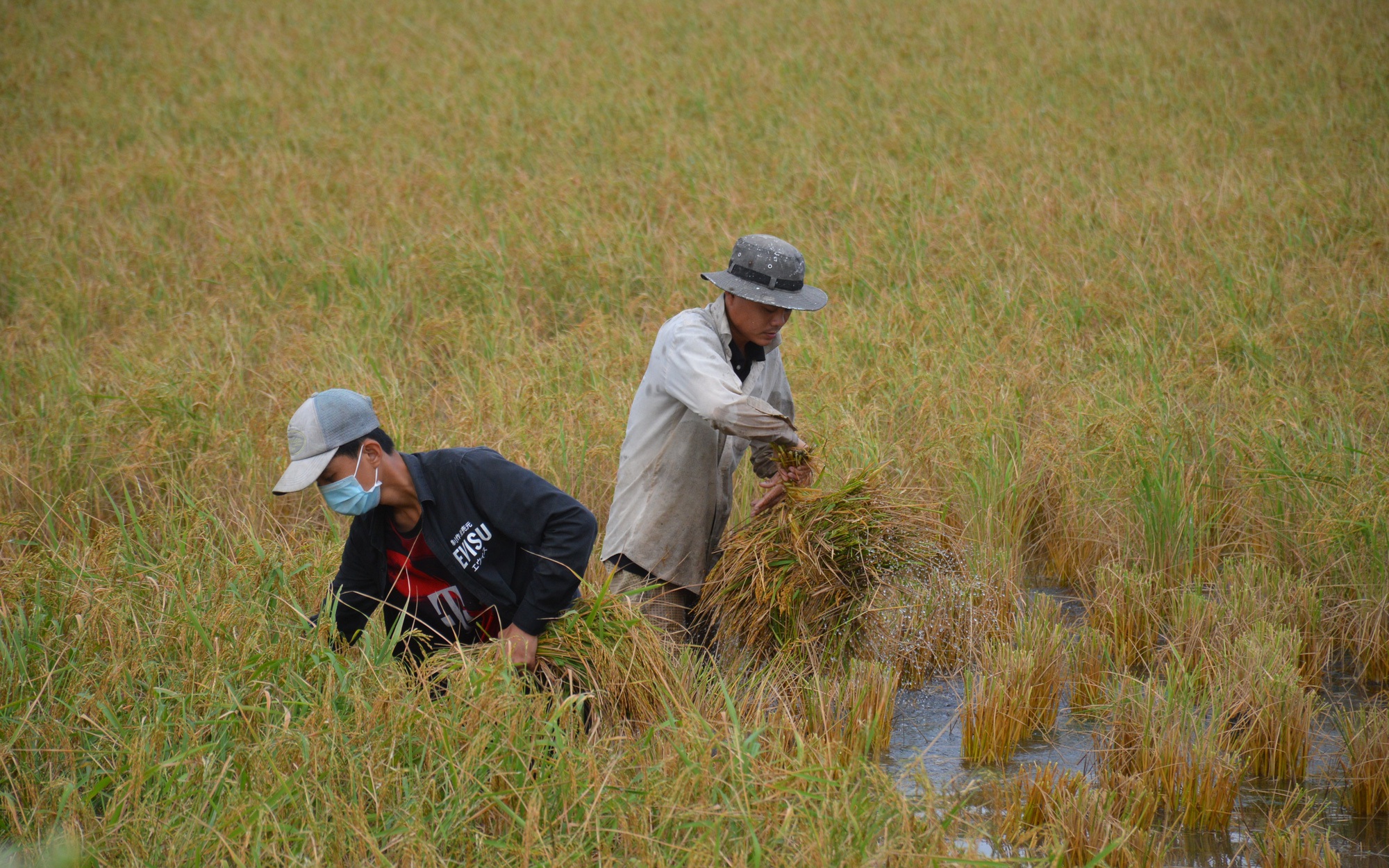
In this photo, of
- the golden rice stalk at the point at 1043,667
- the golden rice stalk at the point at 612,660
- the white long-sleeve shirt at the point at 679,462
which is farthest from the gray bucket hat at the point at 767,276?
the golden rice stalk at the point at 1043,667

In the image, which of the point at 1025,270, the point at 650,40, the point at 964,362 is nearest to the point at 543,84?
the point at 650,40

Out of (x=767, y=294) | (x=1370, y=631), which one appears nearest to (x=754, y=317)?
(x=767, y=294)

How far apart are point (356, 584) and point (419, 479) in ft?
1.24

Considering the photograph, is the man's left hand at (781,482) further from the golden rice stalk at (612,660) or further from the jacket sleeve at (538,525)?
the jacket sleeve at (538,525)

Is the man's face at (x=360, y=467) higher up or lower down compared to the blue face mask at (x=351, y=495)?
higher up

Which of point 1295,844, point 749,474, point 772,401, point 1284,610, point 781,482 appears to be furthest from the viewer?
point 749,474

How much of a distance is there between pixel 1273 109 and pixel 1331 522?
22.6 ft

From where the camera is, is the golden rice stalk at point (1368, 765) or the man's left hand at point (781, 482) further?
the man's left hand at point (781, 482)

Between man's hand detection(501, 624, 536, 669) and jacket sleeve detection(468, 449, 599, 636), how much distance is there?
14 millimetres

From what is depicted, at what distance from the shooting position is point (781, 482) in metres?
3.29

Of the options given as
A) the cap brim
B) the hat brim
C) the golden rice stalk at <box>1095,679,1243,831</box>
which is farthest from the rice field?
the hat brim

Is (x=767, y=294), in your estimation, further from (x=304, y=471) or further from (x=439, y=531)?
(x=304, y=471)

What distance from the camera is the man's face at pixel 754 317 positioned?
10.6 feet

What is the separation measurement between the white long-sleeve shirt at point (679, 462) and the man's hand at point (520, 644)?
0.57m
